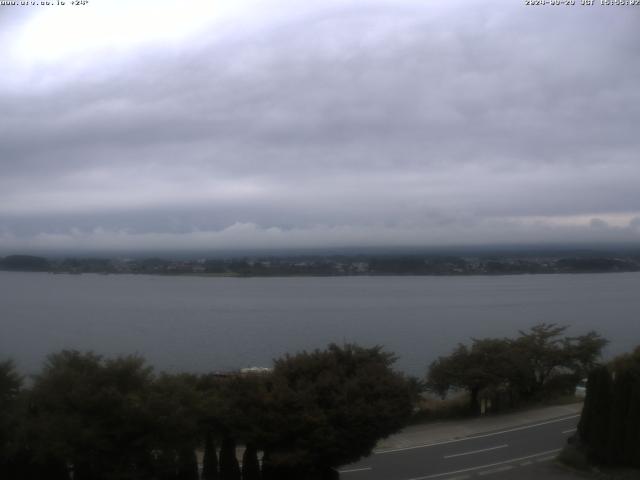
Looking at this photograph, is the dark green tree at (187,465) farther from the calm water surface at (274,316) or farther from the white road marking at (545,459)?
the calm water surface at (274,316)

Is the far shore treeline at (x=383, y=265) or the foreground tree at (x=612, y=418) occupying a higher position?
the far shore treeline at (x=383, y=265)

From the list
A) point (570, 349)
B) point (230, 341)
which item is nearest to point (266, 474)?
point (570, 349)

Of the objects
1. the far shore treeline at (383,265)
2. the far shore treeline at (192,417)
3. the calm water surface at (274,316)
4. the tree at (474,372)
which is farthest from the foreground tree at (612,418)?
the far shore treeline at (383,265)

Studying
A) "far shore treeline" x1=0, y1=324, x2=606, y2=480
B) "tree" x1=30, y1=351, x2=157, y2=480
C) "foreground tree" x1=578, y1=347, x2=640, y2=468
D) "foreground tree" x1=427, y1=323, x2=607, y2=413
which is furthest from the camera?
"foreground tree" x1=427, y1=323, x2=607, y2=413

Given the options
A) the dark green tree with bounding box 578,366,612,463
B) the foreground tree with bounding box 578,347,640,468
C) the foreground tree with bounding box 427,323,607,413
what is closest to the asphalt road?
the dark green tree with bounding box 578,366,612,463

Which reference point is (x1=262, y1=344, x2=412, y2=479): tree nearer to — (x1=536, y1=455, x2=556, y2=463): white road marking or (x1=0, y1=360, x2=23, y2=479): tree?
(x1=0, y1=360, x2=23, y2=479): tree
